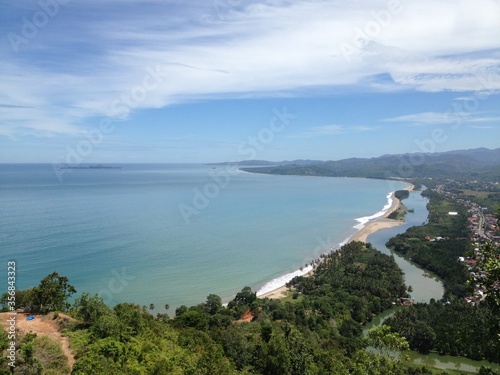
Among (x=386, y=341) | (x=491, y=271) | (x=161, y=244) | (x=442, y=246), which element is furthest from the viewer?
(x=442, y=246)

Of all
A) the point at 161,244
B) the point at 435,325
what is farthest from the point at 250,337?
the point at 161,244

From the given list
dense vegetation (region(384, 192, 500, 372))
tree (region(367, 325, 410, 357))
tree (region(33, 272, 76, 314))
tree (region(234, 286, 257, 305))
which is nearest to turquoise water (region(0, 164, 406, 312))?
tree (region(234, 286, 257, 305))

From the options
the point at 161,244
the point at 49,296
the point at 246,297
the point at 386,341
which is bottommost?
the point at 246,297

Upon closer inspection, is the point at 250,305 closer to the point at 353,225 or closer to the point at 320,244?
the point at 320,244

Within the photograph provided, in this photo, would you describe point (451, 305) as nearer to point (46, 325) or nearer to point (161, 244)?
point (46, 325)

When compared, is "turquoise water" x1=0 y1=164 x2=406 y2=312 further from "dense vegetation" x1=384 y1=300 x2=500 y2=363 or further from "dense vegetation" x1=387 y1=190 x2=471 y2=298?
"dense vegetation" x1=384 y1=300 x2=500 y2=363
